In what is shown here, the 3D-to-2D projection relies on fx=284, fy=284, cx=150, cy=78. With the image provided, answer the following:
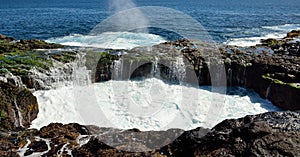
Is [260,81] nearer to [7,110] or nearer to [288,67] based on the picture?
[288,67]

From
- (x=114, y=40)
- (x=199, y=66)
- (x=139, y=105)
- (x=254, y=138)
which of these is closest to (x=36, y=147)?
(x=254, y=138)

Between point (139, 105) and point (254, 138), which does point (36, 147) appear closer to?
point (254, 138)

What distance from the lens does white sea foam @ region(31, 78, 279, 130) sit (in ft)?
37.6

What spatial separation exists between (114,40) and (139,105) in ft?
Answer: 46.8

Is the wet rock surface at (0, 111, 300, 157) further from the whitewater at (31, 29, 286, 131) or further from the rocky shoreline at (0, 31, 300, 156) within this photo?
the whitewater at (31, 29, 286, 131)

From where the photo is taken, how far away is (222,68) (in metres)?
15.9

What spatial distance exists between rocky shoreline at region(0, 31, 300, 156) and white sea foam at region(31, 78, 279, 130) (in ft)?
2.37

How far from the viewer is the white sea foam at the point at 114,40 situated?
24.5 meters

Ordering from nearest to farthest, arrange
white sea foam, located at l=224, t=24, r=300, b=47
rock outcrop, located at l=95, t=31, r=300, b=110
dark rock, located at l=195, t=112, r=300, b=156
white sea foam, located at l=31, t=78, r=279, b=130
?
dark rock, located at l=195, t=112, r=300, b=156 → white sea foam, located at l=31, t=78, r=279, b=130 → rock outcrop, located at l=95, t=31, r=300, b=110 → white sea foam, located at l=224, t=24, r=300, b=47

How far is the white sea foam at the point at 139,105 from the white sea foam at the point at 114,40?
9.64 metres

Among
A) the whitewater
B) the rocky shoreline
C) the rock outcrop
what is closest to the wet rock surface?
the rocky shoreline

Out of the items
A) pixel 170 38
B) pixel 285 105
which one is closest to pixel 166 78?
pixel 285 105

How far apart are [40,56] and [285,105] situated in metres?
12.7

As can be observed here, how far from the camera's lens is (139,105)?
12977mm
